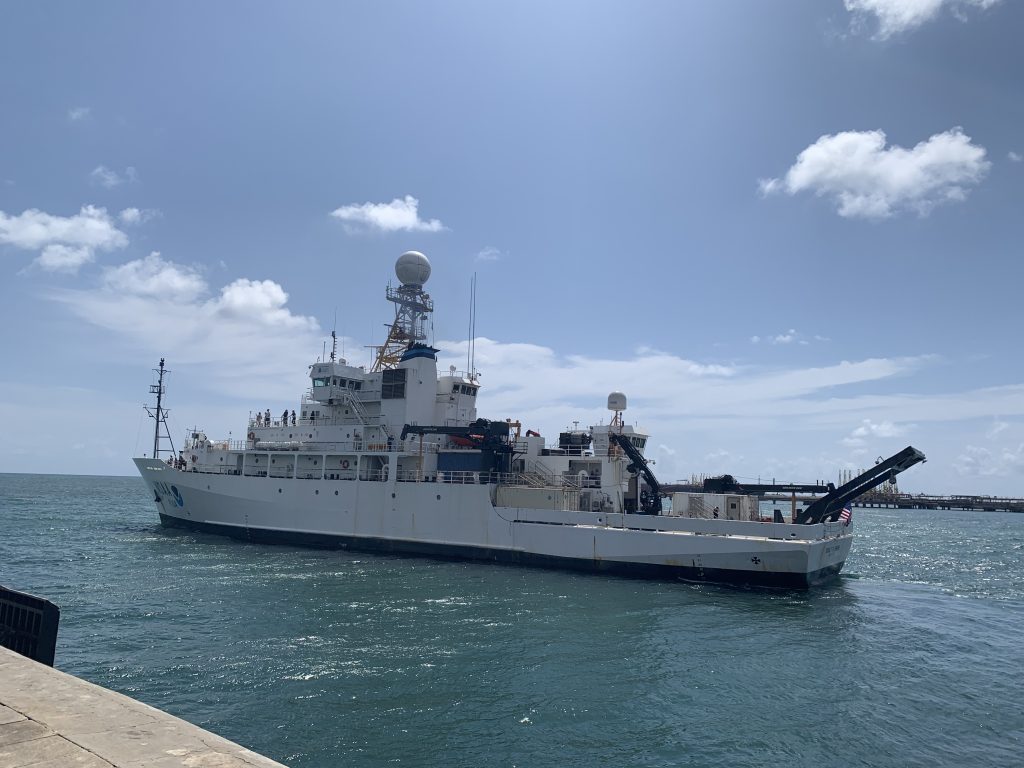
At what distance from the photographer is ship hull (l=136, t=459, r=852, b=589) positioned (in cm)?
2495

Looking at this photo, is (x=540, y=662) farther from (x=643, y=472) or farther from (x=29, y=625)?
(x=643, y=472)

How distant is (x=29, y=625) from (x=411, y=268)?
30974 millimetres

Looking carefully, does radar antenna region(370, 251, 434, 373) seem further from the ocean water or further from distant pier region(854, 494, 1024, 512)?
distant pier region(854, 494, 1024, 512)

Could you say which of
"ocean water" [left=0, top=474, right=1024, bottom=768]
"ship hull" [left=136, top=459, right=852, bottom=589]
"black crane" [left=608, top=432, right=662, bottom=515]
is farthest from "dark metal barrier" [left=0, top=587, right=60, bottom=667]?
"black crane" [left=608, top=432, right=662, bottom=515]

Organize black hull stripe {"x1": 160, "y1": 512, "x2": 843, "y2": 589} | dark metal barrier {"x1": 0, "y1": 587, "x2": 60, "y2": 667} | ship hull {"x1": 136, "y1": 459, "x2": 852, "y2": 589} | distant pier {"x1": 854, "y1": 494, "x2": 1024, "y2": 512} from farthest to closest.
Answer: distant pier {"x1": 854, "y1": 494, "x2": 1024, "y2": 512}, ship hull {"x1": 136, "y1": 459, "x2": 852, "y2": 589}, black hull stripe {"x1": 160, "y1": 512, "x2": 843, "y2": 589}, dark metal barrier {"x1": 0, "y1": 587, "x2": 60, "y2": 667}

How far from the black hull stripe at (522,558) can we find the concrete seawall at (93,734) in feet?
73.1

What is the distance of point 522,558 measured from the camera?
28656 mm

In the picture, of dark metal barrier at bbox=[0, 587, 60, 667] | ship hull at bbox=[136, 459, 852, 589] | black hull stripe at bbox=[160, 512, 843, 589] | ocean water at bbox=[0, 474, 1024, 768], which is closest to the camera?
dark metal barrier at bbox=[0, 587, 60, 667]

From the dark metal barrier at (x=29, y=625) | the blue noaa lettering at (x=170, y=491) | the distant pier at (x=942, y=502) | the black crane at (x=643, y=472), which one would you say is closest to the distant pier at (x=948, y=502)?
the distant pier at (x=942, y=502)

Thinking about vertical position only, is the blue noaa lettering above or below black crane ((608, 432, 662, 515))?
below

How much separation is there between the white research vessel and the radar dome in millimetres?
74

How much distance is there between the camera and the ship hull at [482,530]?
25.0 metres

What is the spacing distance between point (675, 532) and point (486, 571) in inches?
320

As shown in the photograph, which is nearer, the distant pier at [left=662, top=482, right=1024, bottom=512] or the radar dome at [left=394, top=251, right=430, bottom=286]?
the radar dome at [left=394, top=251, right=430, bottom=286]
